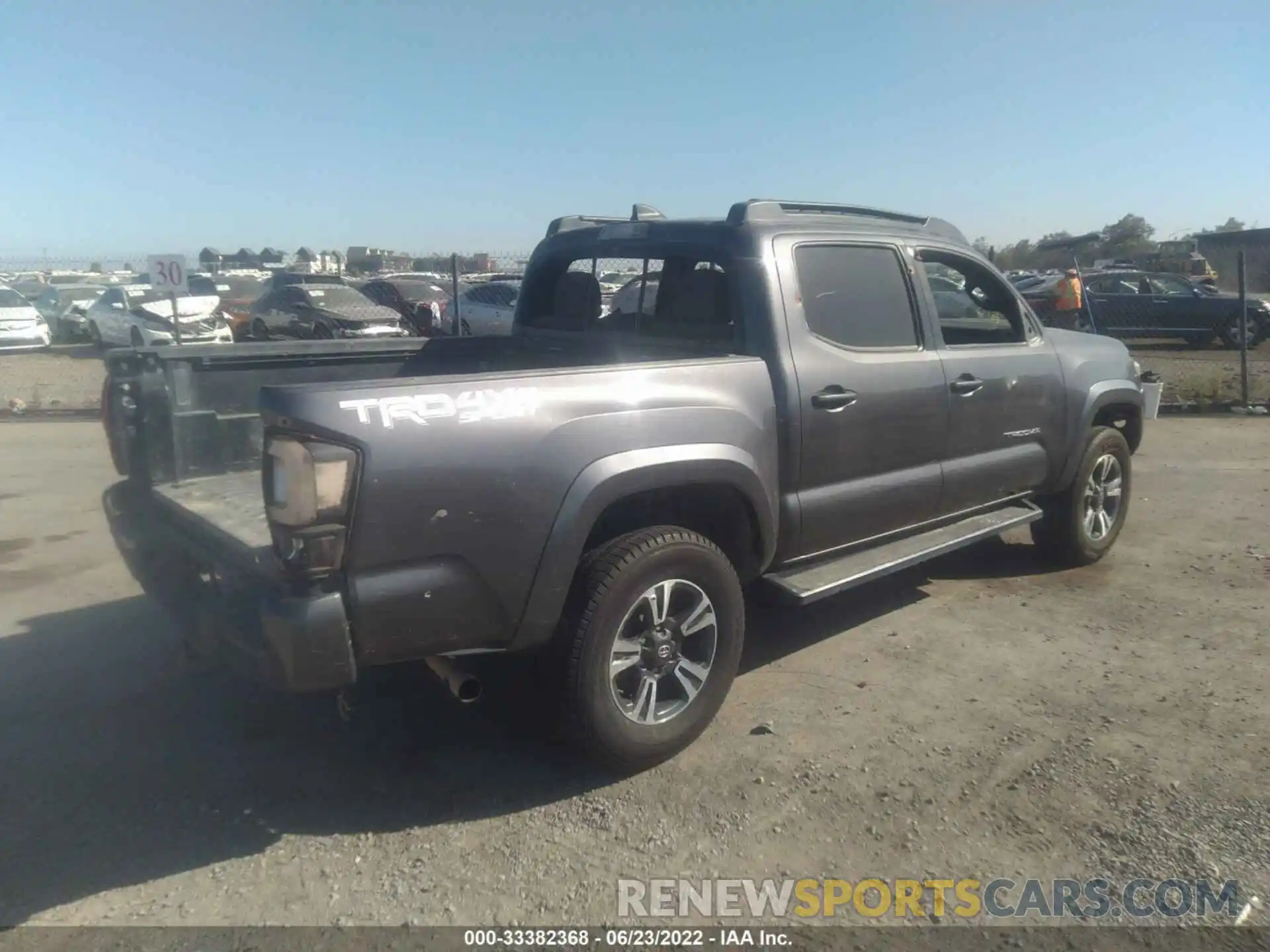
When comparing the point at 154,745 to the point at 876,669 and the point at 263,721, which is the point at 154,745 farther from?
the point at 876,669

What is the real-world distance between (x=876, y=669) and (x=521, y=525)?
223 centimetres

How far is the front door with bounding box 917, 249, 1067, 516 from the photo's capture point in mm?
5102

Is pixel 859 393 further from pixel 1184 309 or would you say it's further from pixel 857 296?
pixel 1184 309

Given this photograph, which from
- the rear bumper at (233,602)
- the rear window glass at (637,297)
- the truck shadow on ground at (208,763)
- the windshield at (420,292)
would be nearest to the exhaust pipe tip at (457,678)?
the truck shadow on ground at (208,763)

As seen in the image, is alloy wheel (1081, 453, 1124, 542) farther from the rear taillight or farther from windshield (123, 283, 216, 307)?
windshield (123, 283, 216, 307)

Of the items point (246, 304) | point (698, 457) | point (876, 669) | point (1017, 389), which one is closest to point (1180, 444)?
point (1017, 389)

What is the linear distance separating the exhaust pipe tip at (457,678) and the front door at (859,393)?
1.58m

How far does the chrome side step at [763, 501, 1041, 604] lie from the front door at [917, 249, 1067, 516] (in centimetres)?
11

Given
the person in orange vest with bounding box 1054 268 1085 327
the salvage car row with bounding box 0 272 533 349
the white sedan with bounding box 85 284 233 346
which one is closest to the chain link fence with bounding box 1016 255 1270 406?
the person in orange vest with bounding box 1054 268 1085 327

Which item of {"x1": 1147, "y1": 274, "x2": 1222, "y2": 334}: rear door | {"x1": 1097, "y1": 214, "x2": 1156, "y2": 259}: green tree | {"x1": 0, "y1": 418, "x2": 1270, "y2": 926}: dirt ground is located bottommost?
{"x1": 0, "y1": 418, "x2": 1270, "y2": 926}: dirt ground

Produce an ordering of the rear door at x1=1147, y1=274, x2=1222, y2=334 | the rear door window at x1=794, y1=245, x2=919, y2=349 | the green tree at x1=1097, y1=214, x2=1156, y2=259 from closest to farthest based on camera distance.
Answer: the rear door window at x1=794, y1=245, x2=919, y2=349, the rear door at x1=1147, y1=274, x2=1222, y2=334, the green tree at x1=1097, y1=214, x2=1156, y2=259

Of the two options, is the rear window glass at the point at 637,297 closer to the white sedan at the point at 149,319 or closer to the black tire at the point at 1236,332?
the white sedan at the point at 149,319

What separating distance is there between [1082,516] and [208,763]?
16.0 ft

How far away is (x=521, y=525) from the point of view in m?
3.31
